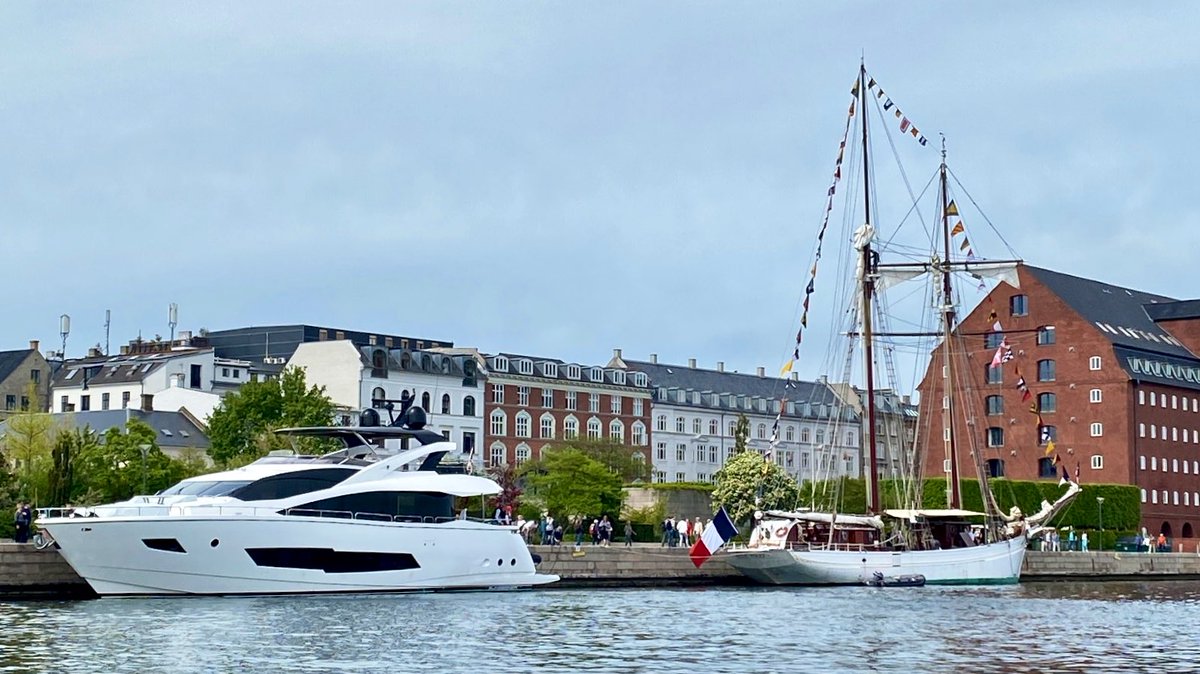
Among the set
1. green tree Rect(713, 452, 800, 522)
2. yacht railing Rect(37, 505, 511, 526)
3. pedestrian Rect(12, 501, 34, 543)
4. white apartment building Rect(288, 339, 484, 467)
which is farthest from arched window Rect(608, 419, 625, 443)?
yacht railing Rect(37, 505, 511, 526)

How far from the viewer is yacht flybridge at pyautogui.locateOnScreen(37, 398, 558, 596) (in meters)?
51.5

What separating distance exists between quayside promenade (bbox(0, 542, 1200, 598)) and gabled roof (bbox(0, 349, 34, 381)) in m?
70.9

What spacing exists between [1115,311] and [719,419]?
4009 centimetres

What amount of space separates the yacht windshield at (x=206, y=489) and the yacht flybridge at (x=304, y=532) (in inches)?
1.9

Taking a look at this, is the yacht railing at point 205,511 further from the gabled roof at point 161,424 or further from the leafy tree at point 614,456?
the leafy tree at point 614,456

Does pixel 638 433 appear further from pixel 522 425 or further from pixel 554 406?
pixel 522 425

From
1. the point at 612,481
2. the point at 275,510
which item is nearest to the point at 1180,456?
the point at 612,481

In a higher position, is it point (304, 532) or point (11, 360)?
point (11, 360)

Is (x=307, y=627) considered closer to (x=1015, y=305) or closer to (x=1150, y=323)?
(x=1015, y=305)

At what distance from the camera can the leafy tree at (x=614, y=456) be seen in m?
133

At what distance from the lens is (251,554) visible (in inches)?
2058

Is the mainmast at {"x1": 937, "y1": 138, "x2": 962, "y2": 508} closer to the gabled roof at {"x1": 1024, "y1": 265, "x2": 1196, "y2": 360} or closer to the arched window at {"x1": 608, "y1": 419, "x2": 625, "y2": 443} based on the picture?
the gabled roof at {"x1": 1024, "y1": 265, "x2": 1196, "y2": 360}

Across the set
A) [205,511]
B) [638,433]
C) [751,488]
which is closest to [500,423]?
[638,433]

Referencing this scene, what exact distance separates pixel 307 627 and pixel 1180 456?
324ft
